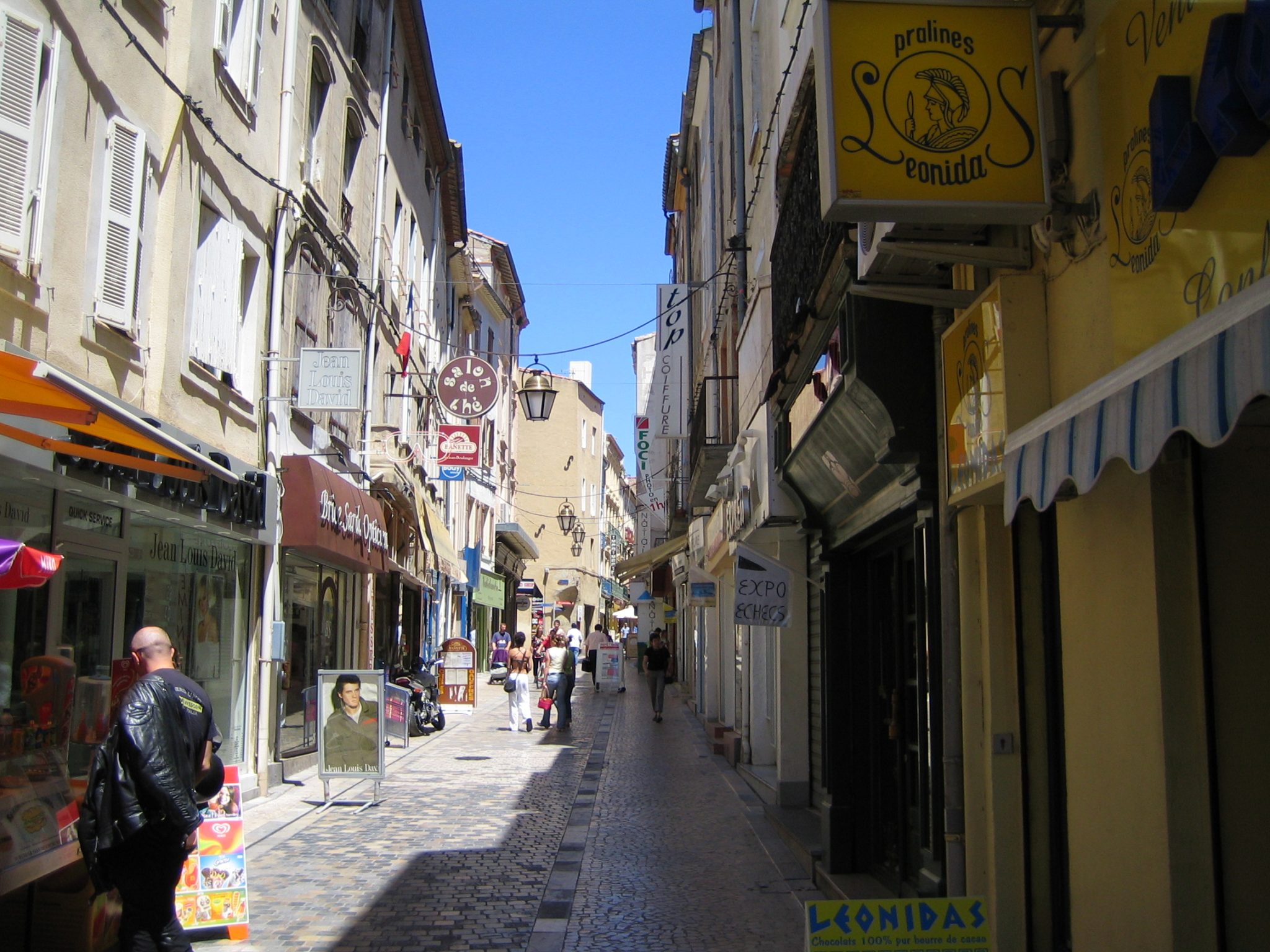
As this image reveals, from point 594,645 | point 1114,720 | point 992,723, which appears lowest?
point 594,645

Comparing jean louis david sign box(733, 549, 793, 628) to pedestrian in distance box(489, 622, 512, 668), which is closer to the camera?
jean louis david sign box(733, 549, 793, 628)

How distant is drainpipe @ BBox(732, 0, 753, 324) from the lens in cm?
1549

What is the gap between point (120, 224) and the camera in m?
9.23

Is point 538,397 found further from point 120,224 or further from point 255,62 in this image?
point 120,224

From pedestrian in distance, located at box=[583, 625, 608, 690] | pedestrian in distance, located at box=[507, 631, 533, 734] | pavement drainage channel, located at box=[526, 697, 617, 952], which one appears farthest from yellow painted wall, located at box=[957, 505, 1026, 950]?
pedestrian in distance, located at box=[583, 625, 608, 690]

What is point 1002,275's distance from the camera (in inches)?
186

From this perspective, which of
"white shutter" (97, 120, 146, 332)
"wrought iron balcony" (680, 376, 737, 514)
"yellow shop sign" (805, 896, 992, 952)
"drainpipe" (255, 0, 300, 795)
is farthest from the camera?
"wrought iron balcony" (680, 376, 737, 514)

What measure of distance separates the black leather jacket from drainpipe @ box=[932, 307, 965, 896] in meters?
3.54

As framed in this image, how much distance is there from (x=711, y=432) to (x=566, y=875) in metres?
11.4

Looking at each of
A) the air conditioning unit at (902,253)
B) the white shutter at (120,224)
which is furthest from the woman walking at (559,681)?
the air conditioning unit at (902,253)

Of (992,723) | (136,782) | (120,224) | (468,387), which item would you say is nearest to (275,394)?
(120,224)

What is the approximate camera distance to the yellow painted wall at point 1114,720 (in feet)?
12.1

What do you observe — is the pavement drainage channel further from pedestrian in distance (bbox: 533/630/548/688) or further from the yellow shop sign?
pedestrian in distance (bbox: 533/630/548/688)

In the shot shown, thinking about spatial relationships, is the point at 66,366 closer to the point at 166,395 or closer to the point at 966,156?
the point at 166,395
